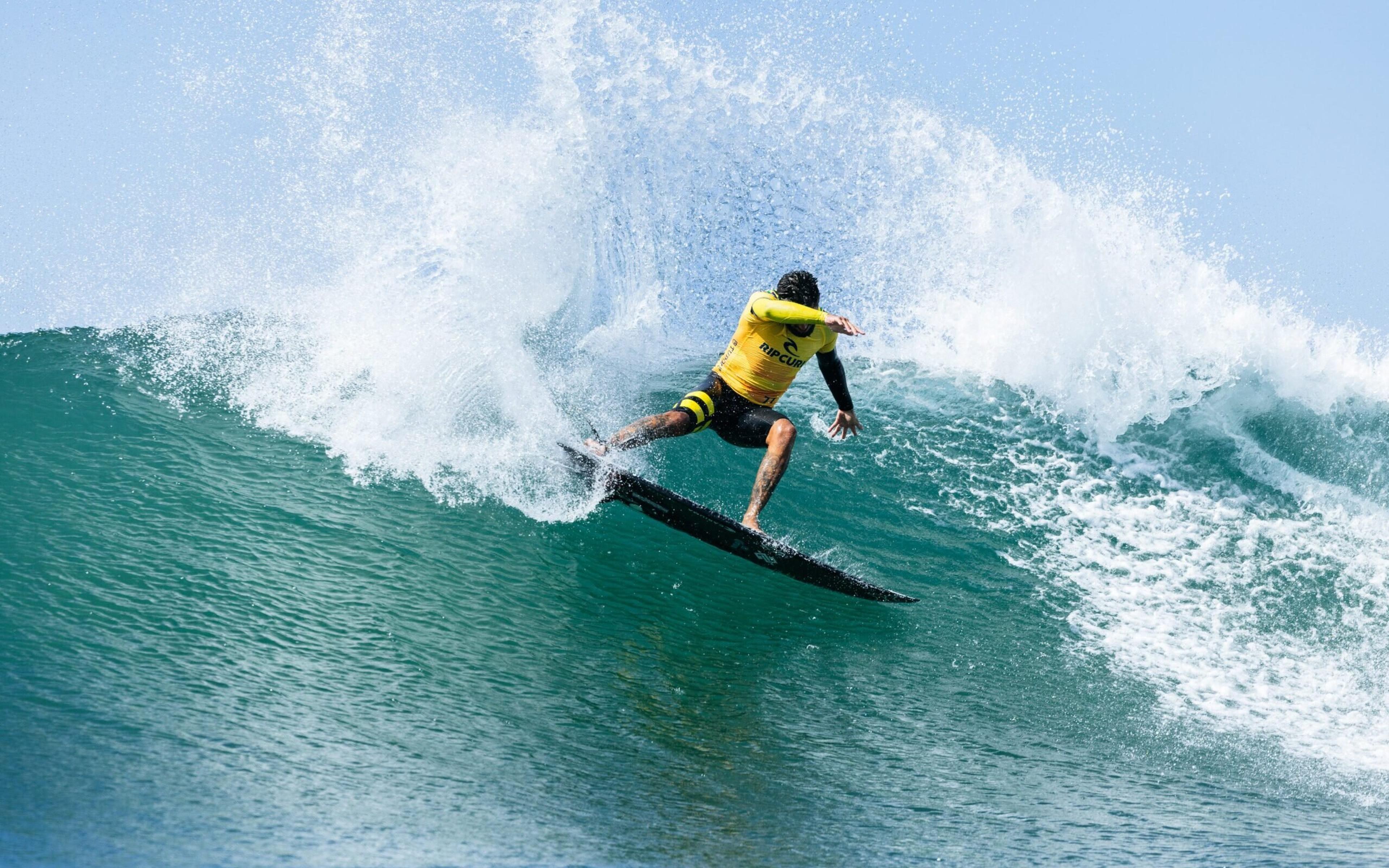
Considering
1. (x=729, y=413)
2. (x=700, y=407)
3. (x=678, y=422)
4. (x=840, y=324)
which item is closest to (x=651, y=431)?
(x=678, y=422)

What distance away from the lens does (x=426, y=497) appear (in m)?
7.01

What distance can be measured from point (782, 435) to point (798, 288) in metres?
0.94

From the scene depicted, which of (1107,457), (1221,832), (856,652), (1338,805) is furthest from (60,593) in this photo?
(1107,457)

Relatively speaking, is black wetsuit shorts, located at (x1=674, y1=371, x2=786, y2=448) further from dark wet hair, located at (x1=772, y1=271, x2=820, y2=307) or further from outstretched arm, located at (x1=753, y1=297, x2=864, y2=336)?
dark wet hair, located at (x1=772, y1=271, x2=820, y2=307)

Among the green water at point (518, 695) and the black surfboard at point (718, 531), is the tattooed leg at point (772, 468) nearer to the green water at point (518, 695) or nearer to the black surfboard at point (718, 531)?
the black surfboard at point (718, 531)

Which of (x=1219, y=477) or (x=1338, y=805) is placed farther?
(x=1219, y=477)

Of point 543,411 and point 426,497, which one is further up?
point 543,411

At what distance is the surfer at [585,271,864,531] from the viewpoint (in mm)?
6520

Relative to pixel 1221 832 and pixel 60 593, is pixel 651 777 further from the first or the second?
pixel 60 593

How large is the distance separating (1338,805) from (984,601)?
246cm

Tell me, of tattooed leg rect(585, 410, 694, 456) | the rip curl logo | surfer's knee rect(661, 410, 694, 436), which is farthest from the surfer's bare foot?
the rip curl logo

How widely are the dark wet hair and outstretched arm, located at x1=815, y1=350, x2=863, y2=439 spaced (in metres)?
0.42

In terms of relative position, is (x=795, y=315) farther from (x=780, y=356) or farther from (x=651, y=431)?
(x=651, y=431)

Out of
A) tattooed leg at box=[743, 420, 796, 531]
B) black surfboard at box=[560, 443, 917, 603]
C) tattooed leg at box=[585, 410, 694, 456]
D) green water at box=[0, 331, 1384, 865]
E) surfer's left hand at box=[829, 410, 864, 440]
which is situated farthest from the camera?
surfer's left hand at box=[829, 410, 864, 440]
